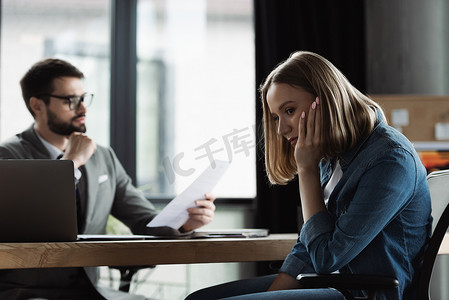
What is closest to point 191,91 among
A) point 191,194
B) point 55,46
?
point 55,46

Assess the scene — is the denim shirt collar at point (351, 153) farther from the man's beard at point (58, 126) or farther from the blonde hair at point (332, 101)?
the man's beard at point (58, 126)

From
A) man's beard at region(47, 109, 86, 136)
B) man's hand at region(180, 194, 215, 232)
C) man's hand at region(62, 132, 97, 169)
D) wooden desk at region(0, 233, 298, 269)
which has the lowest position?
wooden desk at region(0, 233, 298, 269)

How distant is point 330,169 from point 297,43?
2.72 meters

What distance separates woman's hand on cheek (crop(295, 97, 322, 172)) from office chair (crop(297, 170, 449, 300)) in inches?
11.1

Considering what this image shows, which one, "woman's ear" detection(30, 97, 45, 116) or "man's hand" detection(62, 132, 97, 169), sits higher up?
"woman's ear" detection(30, 97, 45, 116)

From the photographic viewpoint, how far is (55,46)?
167 inches

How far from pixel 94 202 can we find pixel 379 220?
135 cm

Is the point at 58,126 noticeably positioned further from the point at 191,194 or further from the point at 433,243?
the point at 433,243

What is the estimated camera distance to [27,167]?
1572 millimetres

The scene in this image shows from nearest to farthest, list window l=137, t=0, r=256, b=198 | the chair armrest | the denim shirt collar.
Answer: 1. the chair armrest
2. the denim shirt collar
3. window l=137, t=0, r=256, b=198

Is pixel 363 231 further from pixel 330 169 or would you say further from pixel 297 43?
pixel 297 43

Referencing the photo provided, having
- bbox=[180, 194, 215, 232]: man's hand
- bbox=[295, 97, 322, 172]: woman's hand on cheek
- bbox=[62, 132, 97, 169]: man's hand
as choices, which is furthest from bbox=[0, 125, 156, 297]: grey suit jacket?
bbox=[295, 97, 322, 172]: woman's hand on cheek

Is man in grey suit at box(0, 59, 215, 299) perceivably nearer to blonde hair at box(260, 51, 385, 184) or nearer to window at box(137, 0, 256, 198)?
blonde hair at box(260, 51, 385, 184)

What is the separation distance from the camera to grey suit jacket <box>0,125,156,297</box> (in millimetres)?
1920
